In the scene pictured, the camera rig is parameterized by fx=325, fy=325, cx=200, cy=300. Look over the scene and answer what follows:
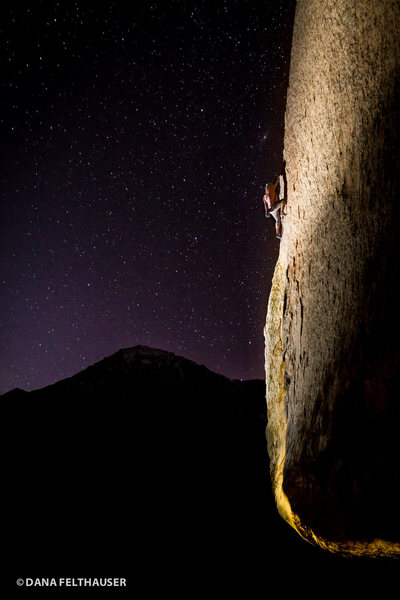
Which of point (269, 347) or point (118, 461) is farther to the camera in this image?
point (118, 461)

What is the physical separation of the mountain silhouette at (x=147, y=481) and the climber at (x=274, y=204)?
13.2 meters

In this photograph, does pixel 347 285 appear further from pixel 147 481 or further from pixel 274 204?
pixel 147 481

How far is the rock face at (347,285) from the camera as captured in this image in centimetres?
130

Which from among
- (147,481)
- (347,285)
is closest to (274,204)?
(347,285)

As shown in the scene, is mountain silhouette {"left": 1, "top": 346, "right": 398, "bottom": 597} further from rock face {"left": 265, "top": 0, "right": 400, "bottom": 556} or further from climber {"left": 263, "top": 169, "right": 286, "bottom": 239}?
climber {"left": 263, "top": 169, "right": 286, "bottom": 239}

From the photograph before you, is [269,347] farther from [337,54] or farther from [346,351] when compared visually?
[337,54]

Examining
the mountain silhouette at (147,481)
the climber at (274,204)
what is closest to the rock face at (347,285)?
the climber at (274,204)

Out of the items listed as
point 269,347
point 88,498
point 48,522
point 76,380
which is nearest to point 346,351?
point 269,347

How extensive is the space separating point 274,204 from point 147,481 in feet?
141

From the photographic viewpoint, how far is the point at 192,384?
61625mm

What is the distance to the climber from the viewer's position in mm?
2963

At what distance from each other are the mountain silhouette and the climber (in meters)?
13.2

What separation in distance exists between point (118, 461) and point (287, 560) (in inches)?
995

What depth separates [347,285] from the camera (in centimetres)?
163
